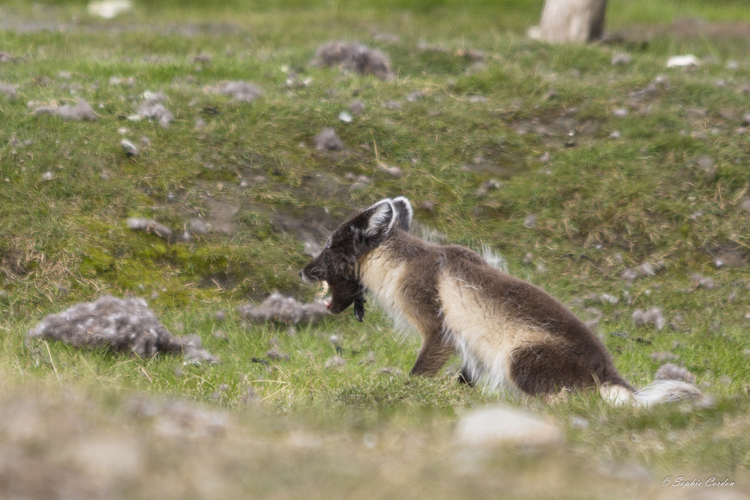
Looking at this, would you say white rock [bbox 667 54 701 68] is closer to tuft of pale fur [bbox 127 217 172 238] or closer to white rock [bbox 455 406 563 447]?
tuft of pale fur [bbox 127 217 172 238]

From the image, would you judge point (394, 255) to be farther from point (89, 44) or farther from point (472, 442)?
point (89, 44)

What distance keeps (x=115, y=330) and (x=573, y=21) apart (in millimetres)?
10831

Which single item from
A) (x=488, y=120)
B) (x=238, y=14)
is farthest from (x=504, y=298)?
(x=238, y=14)

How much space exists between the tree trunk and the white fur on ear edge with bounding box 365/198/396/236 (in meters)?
9.23

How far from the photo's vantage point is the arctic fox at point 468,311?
459 centimetres

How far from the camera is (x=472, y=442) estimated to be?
312 centimetres

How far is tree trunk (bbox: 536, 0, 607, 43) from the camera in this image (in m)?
13.2

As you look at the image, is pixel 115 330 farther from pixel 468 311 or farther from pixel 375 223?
pixel 468 311

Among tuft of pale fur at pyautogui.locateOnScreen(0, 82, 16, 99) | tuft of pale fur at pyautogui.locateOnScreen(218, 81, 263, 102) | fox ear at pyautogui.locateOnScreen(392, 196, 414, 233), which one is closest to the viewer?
fox ear at pyautogui.locateOnScreen(392, 196, 414, 233)

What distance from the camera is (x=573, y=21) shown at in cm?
1331

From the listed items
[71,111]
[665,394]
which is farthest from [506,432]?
[71,111]

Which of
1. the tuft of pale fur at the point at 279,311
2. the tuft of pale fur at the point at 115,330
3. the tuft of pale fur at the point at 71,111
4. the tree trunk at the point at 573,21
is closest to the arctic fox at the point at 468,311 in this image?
the tuft of pale fur at the point at 279,311

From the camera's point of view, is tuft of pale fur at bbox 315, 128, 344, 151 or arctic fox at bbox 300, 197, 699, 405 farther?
tuft of pale fur at bbox 315, 128, 344, 151

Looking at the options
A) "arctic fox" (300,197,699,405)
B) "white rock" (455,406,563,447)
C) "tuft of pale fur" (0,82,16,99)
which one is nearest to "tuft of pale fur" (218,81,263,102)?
"tuft of pale fur" (0,82,16,99)
